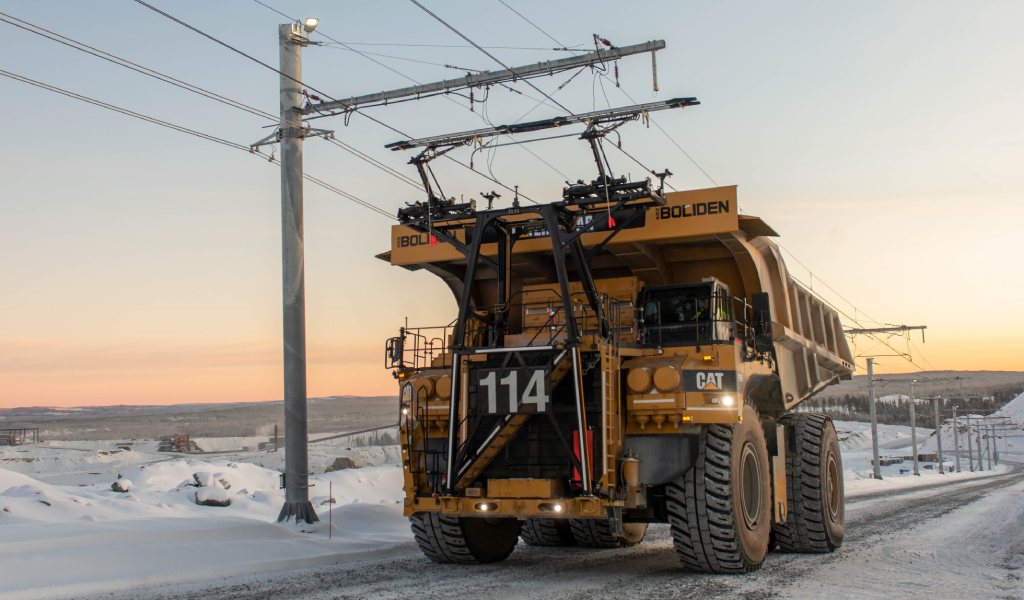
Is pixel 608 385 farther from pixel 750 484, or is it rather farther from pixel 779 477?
pixel 779 477

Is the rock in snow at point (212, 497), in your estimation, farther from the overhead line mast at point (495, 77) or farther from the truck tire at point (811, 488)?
the truck tire at point (811, 488)

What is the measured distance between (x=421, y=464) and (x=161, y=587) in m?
2.88

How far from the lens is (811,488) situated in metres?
12.7

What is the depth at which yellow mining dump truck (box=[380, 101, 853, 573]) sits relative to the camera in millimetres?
9445

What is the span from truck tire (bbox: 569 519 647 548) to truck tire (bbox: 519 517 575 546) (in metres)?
0.11

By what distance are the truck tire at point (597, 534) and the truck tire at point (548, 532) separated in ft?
0.36

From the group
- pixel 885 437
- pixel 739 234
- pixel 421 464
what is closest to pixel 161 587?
pixel 421 464

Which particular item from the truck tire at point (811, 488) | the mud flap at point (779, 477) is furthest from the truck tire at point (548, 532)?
the mud flap at point (779, 477)

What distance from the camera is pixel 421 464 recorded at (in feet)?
33.6

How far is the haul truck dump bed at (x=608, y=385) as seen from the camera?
945cm

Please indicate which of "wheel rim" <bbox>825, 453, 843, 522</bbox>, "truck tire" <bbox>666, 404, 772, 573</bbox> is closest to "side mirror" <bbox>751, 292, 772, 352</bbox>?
"truck tire" <bbox>666, 404, 772, 573</bbox>

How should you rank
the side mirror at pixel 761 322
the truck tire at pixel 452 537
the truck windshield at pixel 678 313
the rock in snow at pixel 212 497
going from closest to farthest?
1. the truck tire at pixel 452 537
2. the truck windshield at pixel 678 313
3. the side mirror at pixel 761 322
4. the rock in snow at pixel 212 497

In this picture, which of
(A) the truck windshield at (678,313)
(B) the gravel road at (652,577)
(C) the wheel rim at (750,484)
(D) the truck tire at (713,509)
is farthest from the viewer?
(A) the truck windshield at (678,313)

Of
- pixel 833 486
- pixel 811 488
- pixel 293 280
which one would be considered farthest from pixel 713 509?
pixel 293 280
